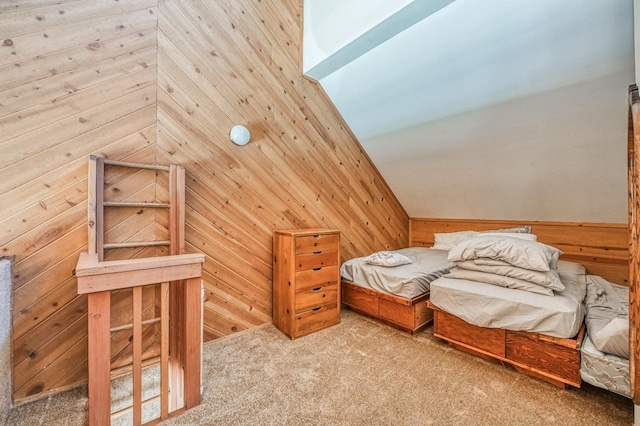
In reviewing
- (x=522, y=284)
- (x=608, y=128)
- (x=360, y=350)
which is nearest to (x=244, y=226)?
(x=360, y=350)

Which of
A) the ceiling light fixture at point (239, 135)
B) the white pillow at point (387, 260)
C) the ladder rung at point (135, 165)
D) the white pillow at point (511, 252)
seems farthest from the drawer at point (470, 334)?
the ladder rung at point (135, 165)

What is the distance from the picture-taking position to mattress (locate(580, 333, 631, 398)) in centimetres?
144

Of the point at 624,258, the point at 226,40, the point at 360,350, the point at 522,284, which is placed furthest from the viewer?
the point at 624,258

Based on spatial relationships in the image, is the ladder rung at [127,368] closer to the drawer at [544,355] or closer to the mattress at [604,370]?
the drawer at [544,355]

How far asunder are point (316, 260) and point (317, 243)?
15cm

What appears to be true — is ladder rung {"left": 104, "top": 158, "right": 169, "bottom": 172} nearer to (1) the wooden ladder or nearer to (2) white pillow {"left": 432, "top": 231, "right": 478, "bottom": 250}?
(1) the wooden ladder

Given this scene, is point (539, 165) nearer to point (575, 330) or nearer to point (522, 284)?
point (522, 284)

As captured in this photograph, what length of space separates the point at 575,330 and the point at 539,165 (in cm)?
165

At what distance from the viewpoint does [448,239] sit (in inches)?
142

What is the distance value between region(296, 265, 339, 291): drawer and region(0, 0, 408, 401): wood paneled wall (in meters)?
0.39

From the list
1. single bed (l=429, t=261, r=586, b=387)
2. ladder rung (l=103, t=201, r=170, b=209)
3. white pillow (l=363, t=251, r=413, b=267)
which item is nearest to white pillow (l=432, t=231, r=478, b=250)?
white pillow (l=363, t=251, r=413, b=267)

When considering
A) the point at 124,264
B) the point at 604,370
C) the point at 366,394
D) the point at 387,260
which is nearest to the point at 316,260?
the point at 387,260

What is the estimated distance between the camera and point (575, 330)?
64.6 inches

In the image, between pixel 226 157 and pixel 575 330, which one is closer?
pixel 575 330
